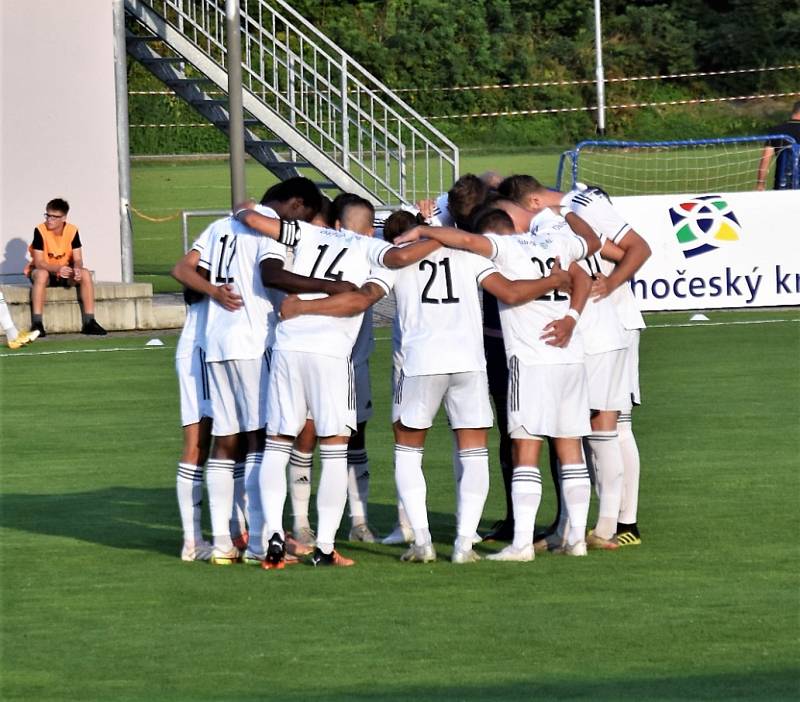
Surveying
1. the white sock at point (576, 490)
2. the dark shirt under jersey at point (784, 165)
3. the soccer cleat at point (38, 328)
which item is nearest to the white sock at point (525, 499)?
the white sock at point (576, 490)

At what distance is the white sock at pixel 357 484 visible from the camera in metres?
9.59

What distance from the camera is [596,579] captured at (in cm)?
833

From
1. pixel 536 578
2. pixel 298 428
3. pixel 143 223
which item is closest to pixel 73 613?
pixel 298 428

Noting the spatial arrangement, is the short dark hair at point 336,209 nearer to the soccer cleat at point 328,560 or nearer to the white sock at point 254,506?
the white sock at point 254,506

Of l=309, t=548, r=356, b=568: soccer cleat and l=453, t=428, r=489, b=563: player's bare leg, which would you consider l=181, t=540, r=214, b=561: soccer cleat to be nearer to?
l=309, t=548, r=356, b=568: soccer cleat

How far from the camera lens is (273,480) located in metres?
8.63

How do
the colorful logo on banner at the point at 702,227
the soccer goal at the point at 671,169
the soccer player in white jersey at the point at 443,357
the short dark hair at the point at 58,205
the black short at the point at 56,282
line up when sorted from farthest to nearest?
1. the soccer goal at the point at 671,169
2. the colorful logo on banner at the point at 702,227
3. the black short at the point at 56,282
4. the short dark hair at the point at 58,205
5. the soccer player in white jersey at the point at 443,357

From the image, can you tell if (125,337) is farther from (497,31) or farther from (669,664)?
(497,31)

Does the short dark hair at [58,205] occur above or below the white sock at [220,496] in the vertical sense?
above

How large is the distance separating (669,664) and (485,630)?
0.88 m

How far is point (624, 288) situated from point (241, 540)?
2.34m

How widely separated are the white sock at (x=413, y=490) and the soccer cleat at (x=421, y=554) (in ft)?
0.09

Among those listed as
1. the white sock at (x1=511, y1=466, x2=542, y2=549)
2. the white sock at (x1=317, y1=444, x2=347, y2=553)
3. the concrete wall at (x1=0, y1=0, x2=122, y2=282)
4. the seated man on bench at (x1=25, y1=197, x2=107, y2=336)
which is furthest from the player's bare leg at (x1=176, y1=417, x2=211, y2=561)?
the concrete wall at (x1=0, y1=0, x2=122, y2=282)

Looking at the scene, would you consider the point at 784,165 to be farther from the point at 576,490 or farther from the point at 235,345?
the point at 235,345
